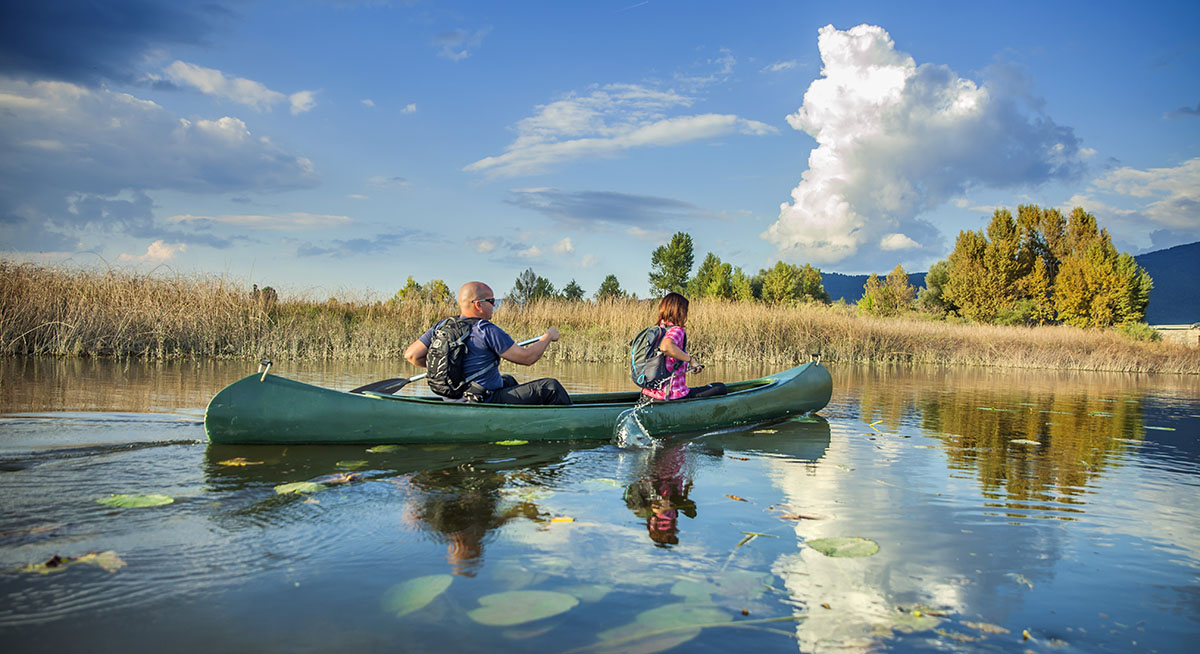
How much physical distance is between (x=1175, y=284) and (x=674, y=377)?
20386cm

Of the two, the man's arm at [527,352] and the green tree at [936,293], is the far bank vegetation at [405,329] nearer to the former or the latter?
the man's arm at [527,352]

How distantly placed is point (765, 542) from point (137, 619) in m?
2.46

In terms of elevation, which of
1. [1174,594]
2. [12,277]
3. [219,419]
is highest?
[12,277]

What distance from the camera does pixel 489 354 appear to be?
5.71 m

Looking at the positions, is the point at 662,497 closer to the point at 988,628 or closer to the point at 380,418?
the point at 988,628

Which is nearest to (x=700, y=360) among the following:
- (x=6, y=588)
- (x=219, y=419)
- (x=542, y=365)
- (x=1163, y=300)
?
(x=542, y=365)

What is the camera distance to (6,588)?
2426 millimetres

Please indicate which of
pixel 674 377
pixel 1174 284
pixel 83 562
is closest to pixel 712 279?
pixel 674 377

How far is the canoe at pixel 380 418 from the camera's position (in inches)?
195

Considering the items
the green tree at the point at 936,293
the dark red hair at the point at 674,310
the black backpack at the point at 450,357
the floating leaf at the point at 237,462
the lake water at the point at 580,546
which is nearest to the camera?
the lake water at the point at 580,546

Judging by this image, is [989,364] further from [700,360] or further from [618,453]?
[618,453]

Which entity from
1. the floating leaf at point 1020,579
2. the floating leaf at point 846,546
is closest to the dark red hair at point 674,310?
the floating leaf at point 846,546

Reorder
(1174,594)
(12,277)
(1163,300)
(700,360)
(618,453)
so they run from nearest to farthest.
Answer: (1174,594)
(618,453)
(12,277)
(700,360)
(1163,300)

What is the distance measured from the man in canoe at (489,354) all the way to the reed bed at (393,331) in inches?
365
